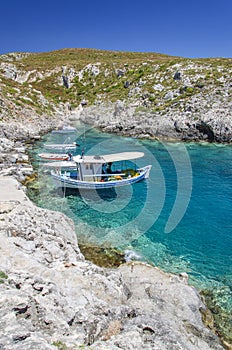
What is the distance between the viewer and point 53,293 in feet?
27.6

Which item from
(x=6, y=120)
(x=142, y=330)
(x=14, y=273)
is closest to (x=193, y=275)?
(x=142, y=330)

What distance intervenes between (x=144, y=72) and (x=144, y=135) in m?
33.9

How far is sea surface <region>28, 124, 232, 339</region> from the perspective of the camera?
16484 mm

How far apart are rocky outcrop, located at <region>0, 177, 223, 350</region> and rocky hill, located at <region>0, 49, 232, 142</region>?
1853 inches

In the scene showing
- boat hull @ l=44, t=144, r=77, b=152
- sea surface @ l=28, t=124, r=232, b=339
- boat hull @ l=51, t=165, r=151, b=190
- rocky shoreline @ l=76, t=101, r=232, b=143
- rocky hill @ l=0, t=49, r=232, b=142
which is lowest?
sea surface @ l=28, t=124, r=232, b=339

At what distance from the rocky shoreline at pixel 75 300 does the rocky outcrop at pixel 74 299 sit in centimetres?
2

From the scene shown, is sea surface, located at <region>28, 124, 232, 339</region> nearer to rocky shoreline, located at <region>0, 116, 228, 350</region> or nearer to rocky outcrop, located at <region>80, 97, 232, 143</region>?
rocky shoreline, located at <region>0, 116, 228, 350</region>

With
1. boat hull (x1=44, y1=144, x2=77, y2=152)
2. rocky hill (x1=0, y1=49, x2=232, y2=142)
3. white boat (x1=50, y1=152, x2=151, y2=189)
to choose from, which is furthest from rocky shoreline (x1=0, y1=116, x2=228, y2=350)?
rocky hill (x1=0, y1=49, x2=232, y2=142)

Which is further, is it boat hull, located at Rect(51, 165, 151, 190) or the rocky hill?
the rocky hill

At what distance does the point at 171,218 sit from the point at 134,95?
197 ft

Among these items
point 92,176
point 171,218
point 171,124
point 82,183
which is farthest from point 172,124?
point 171,218

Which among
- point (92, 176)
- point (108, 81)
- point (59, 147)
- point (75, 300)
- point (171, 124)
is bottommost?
point (75, 300)

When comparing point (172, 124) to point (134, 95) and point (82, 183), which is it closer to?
point (134, 95)

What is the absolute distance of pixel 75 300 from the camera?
29.0ft
